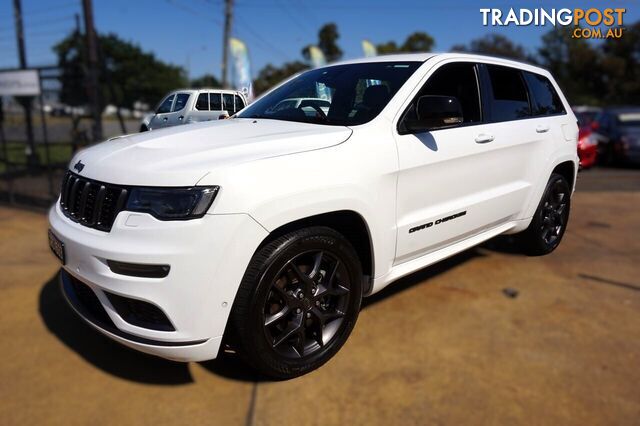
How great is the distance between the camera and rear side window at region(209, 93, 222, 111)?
1419 millimetres

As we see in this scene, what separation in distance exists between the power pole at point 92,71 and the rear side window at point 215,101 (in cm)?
579

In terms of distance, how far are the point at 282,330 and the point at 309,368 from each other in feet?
0.71

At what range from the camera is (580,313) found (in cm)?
309

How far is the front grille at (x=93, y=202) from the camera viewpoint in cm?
187

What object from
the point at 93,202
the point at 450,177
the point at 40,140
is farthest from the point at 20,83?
the point at 450,177

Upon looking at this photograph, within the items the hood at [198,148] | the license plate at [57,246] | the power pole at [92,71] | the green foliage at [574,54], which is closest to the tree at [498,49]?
the green foliage at [574,54]

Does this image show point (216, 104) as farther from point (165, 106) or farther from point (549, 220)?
point (549, 220)

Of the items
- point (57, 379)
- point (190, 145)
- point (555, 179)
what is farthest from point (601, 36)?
point (57, 379)

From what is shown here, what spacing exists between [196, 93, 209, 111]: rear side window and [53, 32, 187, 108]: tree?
0.81 meters

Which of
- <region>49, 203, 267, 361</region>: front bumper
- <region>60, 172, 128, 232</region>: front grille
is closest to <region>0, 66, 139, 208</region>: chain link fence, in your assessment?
<region>60, 172, 128, 232</region>: front grille

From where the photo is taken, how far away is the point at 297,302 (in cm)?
211

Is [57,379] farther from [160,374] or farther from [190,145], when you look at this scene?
[190,145]

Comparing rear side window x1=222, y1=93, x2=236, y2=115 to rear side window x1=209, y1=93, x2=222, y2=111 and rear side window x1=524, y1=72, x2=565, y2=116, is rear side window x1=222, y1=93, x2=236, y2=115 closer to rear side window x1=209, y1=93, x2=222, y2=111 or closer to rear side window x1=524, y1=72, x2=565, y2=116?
rear side window x1=209, y1=93, x2=222, y2=111

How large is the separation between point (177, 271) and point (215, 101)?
675 mm
